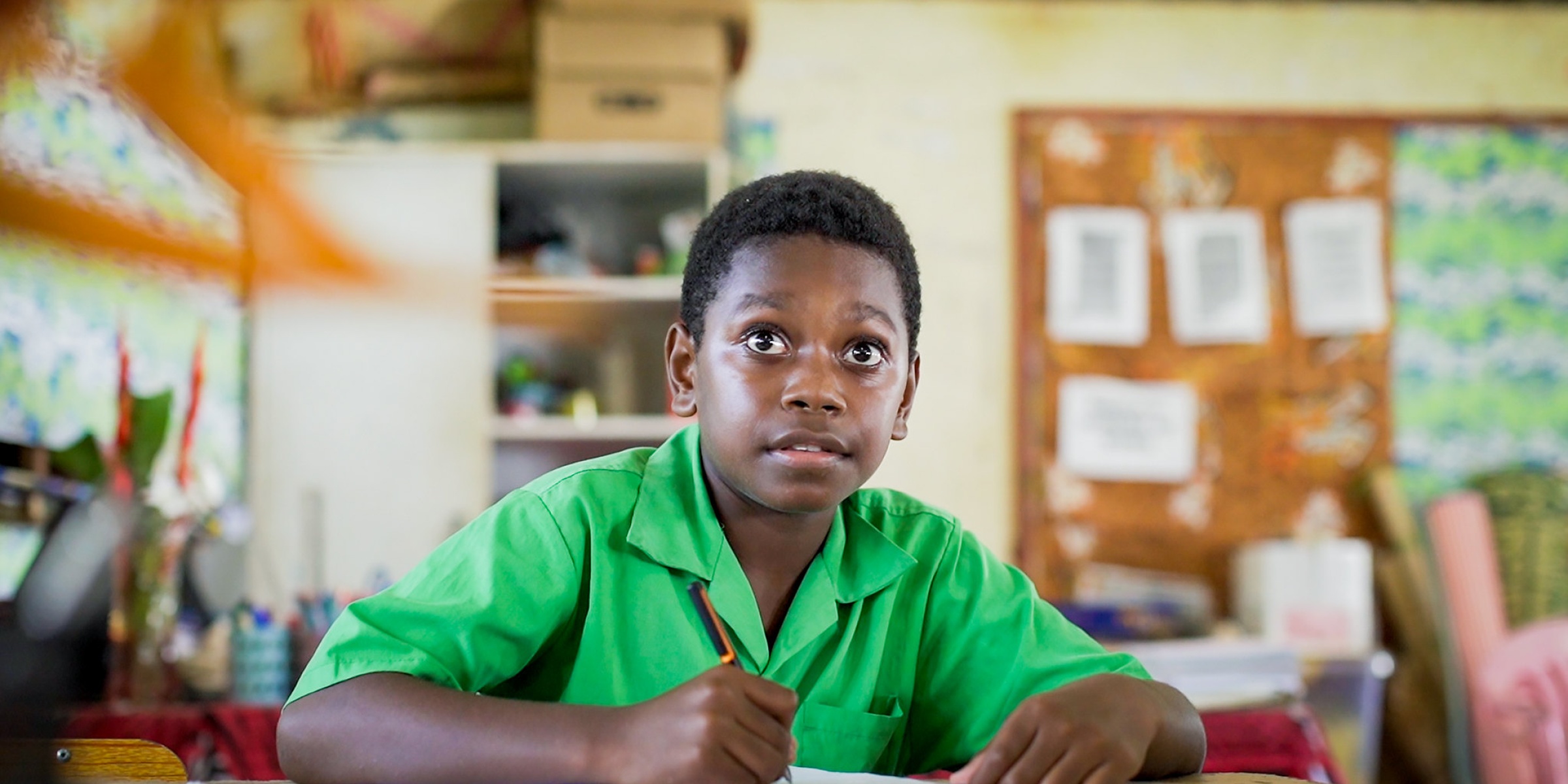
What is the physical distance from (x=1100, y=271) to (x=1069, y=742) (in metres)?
2.82

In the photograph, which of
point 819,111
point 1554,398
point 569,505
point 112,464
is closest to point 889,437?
point 569,505

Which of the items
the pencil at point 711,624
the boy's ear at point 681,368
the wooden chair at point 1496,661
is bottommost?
the wooden chair at point 1496,661

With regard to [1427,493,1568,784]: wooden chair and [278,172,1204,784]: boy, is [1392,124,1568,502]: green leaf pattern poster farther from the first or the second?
[278,172,1204,784]: boy

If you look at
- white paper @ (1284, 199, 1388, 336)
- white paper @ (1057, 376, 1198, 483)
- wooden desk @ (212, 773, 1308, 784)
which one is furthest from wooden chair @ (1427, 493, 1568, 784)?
wooden desk @ (212, 773, 1308, 784)

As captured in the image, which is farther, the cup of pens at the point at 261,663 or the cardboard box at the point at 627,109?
the cardboard box at the point at 627,109

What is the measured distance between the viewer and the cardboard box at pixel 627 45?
2.93m

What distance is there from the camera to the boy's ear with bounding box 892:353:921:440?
3.53ft

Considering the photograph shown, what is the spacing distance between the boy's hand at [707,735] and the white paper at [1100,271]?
285 centimetres

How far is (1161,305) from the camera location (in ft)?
11.4

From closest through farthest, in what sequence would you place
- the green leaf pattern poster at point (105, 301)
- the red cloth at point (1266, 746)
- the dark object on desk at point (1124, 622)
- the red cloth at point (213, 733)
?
the red cloth at point (1266, 746)
the red cloth at point (213, 733)
the green leaf pattern poster at point (105, 301)
the dark object on desk at point (1124, 622)

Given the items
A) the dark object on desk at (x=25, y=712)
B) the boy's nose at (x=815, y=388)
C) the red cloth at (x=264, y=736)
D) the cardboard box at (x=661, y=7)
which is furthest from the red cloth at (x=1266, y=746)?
the cardboard box at (x=661, y=7)

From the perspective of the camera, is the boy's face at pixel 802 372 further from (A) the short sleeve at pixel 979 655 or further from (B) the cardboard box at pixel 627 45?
(B) the cardboard box at pixel 627 45

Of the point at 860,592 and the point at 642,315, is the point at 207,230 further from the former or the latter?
the point at 860,592

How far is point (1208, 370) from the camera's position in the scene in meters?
3.46
